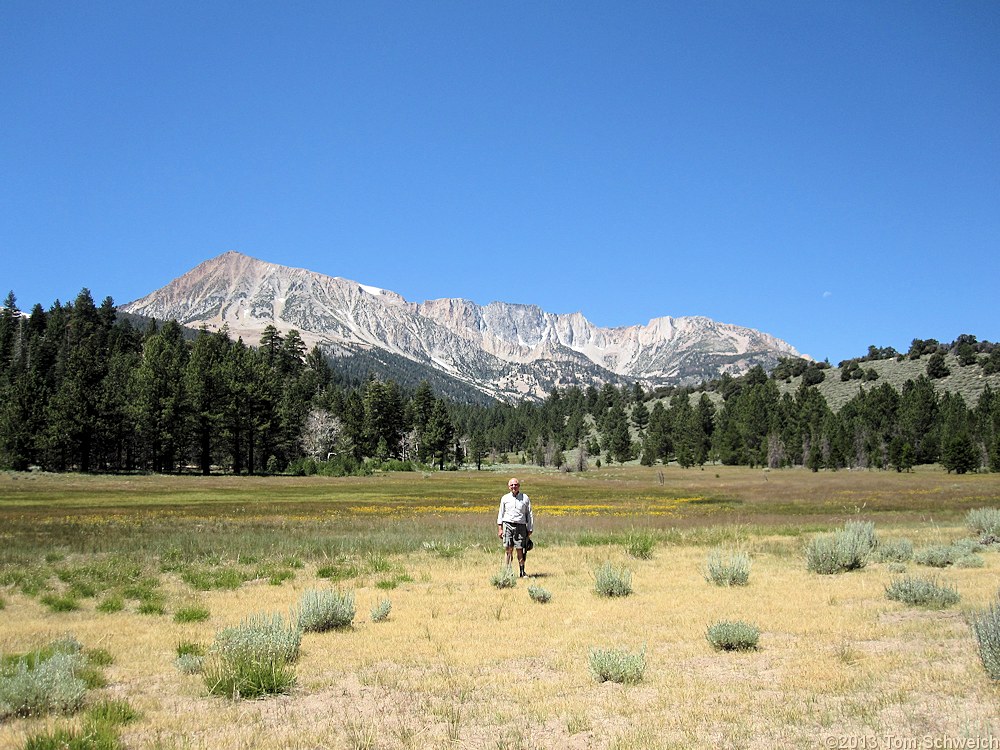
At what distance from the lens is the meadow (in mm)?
6492

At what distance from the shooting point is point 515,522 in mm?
16844

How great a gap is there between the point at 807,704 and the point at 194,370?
9516 cm

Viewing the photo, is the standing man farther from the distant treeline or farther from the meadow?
the distant treeline

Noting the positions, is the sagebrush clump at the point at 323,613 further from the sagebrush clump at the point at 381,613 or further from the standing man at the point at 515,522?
the standing man at the point at 515,522

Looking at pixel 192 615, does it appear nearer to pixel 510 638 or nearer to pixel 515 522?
pixel 510 638

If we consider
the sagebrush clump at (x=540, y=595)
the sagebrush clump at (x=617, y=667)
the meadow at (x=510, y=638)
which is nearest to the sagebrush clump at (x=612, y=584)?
the meadow at (x=510, y=638)

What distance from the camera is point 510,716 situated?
22.6 feet

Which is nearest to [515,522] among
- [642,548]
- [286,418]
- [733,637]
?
[642,548]

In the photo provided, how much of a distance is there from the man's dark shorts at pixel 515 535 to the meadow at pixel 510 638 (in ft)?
3.35

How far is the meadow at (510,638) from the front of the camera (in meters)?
6.49

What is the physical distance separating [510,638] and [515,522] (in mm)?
6280

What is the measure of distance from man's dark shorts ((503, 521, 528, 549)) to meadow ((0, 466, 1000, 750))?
40.2 inches

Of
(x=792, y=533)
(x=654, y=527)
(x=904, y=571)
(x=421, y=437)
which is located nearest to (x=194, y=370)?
(x=421, y=437)

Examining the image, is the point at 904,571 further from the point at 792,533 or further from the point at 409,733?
the point at 409,733
